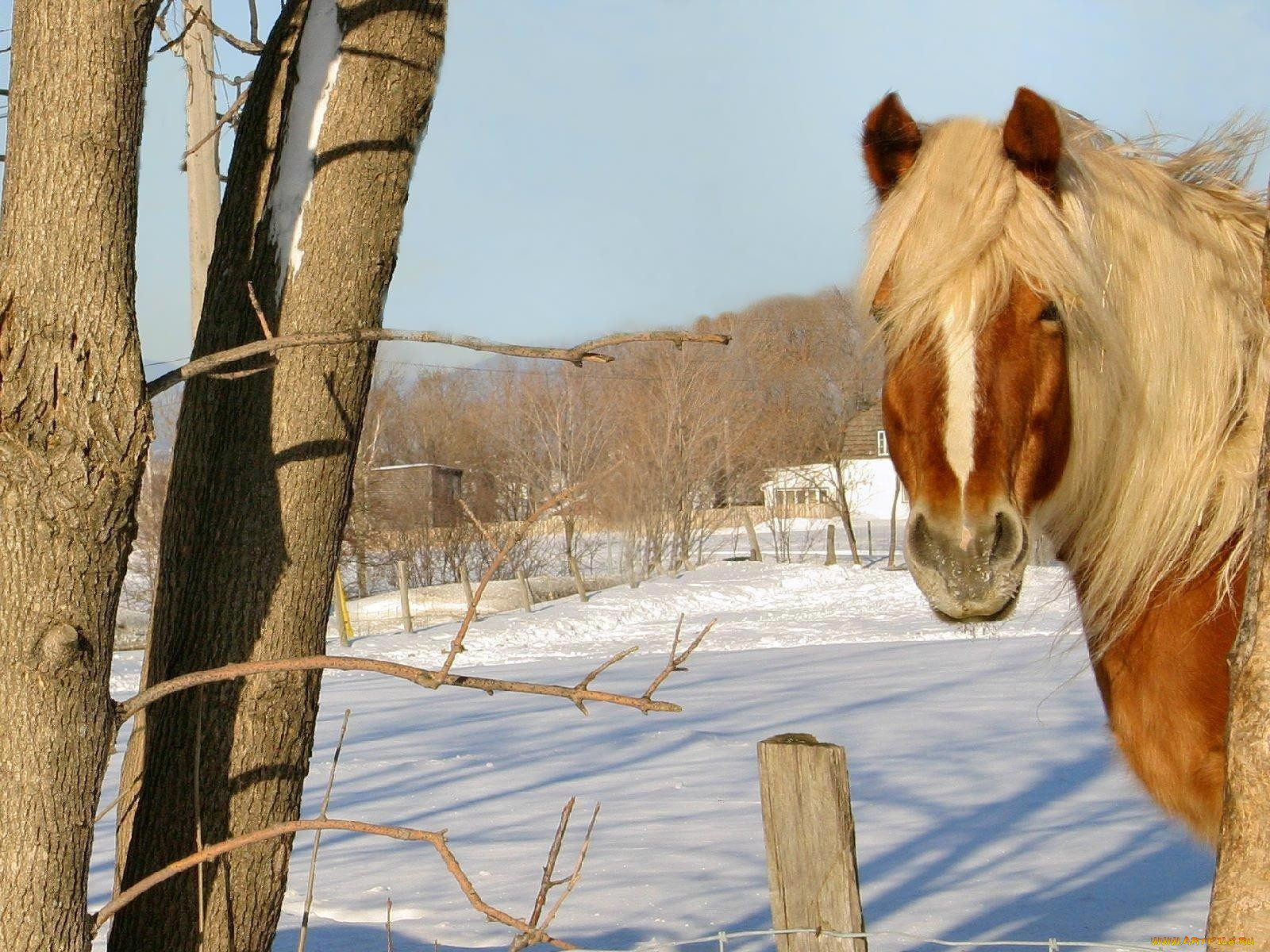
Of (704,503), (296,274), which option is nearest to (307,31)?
(296,274)

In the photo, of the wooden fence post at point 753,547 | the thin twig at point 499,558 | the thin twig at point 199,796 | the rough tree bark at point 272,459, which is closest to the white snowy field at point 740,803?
the thin twig at point 499,558

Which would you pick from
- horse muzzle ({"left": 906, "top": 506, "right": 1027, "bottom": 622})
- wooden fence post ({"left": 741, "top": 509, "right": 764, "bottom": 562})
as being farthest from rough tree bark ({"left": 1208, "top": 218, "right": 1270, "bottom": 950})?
wooden fence post ({"left": 741, "top": 509, "right": 764, "bottom": 562})

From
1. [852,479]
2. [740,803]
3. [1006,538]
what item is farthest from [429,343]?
[852,479]

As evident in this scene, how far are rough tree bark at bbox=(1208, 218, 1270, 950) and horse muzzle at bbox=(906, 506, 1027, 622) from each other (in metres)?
0.40

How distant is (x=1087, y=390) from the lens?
81.4 inches

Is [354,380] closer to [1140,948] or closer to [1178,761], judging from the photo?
[1178,761]

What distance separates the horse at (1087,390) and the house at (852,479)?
23.6 m

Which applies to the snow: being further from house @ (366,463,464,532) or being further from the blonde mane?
house @ (366,463,464,532)

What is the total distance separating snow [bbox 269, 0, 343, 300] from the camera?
212cm

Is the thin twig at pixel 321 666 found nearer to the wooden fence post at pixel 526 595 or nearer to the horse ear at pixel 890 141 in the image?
the horse ear at pixel 890 141

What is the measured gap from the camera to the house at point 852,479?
31.8 m

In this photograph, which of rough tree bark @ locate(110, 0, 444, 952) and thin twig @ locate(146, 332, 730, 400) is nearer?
thin twig @ locate(146, 332, 730, 400)

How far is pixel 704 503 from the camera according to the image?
91.0ft

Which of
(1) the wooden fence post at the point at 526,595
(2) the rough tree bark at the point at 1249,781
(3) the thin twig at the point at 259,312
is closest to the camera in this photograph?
(2) the rough tree bark at the point at 1249,781
